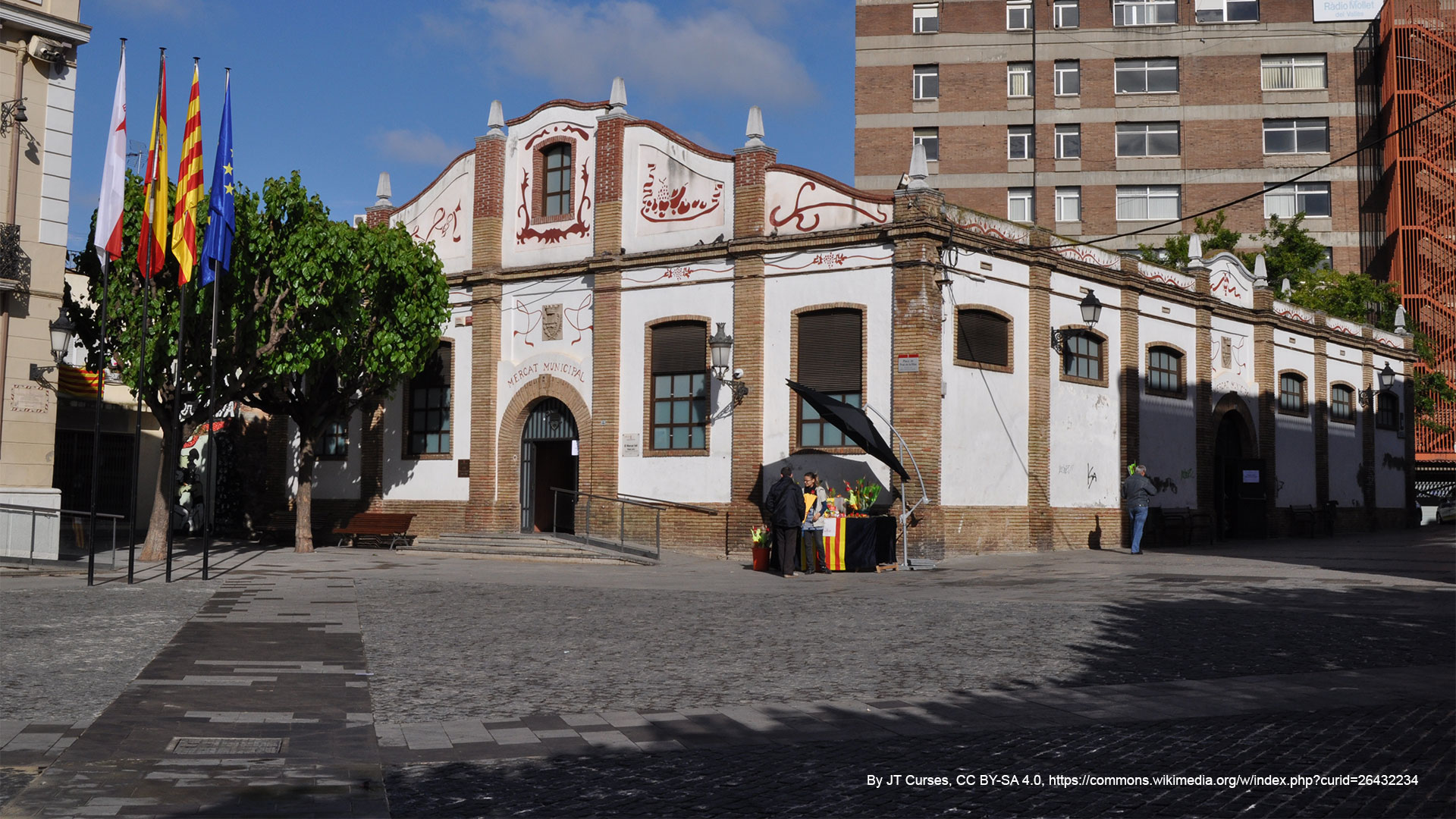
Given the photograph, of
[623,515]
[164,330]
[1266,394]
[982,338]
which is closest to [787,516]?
[623,515]

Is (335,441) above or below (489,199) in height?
below

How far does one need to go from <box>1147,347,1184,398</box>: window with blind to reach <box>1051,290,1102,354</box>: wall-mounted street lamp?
274cm

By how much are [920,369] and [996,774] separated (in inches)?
598

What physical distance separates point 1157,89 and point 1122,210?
14.9ft

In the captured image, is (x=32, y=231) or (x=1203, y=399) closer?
(x=32, y=231)

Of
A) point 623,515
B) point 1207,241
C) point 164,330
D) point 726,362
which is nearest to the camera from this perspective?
point 164,330

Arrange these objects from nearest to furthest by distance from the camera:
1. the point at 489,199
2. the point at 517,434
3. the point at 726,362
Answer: the point at 726,362, the point at 517,434, the point at 489,199

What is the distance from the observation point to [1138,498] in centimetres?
2309

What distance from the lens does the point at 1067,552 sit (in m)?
22.6

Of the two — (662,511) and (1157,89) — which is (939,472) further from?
(1157,89)

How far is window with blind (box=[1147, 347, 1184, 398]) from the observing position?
1033 inches

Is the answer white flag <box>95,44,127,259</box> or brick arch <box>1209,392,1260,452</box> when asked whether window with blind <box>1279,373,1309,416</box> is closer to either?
brick arch <box>1209,392,1260,452</box>

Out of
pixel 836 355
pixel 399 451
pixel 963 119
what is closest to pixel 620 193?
pixel 836 355

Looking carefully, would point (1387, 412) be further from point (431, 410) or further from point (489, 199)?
point (431, 410)
